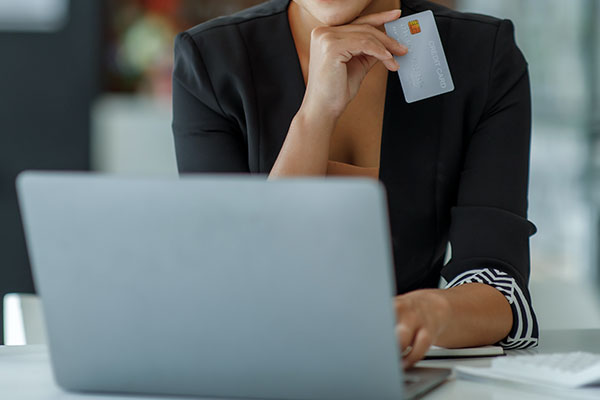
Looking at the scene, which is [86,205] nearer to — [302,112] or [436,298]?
[436,298]

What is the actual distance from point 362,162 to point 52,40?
3070mm

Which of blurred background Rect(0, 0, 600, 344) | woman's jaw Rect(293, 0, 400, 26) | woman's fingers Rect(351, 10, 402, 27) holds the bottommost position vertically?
blurred background Rect(0, 0, 600, 344)

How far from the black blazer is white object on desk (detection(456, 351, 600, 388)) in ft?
1.83

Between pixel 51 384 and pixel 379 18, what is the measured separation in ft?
2.34

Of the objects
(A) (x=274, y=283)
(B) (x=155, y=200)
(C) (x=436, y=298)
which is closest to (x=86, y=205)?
(B) (x=155, y=200)

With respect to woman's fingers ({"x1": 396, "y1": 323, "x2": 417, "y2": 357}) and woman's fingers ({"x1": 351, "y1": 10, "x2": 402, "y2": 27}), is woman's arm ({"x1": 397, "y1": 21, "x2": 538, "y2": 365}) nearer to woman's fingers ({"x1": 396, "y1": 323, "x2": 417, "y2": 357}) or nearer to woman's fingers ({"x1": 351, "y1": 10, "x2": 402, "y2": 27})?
woman's fingers ({"x1": 396, "y1": 323, "x2": 417, "y2": 357})

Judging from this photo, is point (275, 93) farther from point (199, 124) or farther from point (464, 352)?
point (464, 352)

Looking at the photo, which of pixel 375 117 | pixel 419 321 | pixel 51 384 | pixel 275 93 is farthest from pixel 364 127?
pixel 51 384

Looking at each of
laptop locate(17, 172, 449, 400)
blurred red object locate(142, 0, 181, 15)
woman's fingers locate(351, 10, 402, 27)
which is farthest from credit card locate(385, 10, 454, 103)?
blurred red object locate(142, 0, 181, 15)

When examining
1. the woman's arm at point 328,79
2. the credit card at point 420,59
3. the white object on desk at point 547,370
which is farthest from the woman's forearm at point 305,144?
the white object on desk at point 547,370

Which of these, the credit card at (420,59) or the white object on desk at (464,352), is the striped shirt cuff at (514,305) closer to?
the white object on desk at (464,352)

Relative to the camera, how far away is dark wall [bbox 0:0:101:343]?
165 inches

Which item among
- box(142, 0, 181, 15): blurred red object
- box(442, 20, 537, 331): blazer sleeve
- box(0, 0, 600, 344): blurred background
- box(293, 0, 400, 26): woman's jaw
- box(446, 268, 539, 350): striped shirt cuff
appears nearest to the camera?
box(446, 268, 539, 350): striped shirt cuff

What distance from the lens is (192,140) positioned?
4.81 ft
